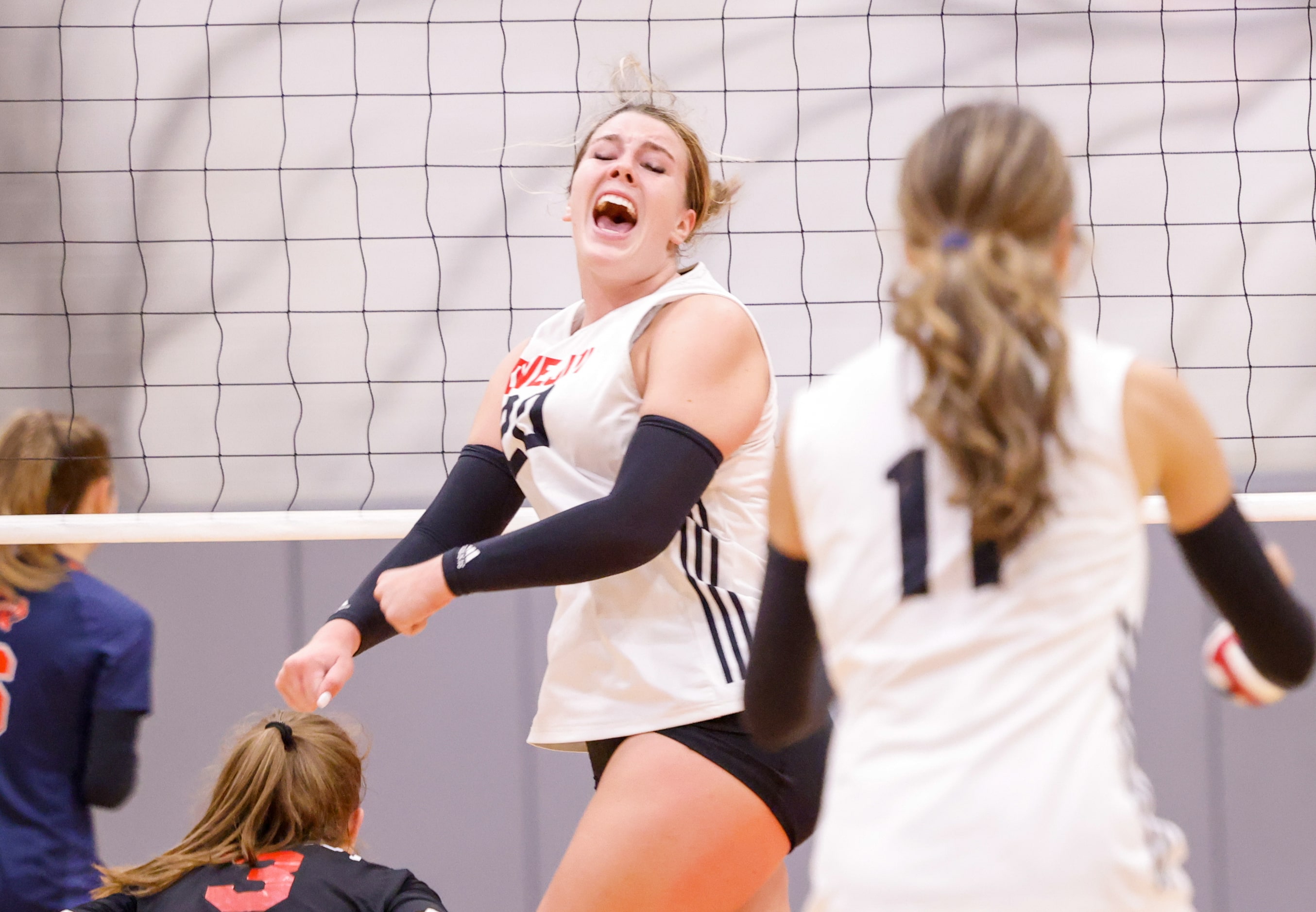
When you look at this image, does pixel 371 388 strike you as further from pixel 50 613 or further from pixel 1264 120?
pixel 1264 120

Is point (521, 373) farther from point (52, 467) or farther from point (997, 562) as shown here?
point (52, 467)

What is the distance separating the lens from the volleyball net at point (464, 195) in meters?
2.93

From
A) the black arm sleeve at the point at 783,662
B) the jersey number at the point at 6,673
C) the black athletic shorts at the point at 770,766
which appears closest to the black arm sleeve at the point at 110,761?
the jersey number at the point at 6,673

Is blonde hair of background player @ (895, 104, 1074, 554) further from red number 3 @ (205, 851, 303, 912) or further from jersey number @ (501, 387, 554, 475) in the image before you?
red number 3 @ (205, 851, 303, 912)

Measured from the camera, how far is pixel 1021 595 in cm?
93

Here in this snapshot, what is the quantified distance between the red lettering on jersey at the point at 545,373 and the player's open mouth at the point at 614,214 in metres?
0.20

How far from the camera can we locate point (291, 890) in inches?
66.7

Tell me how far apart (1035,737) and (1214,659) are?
29 cm

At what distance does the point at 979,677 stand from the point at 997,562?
86 millimetres

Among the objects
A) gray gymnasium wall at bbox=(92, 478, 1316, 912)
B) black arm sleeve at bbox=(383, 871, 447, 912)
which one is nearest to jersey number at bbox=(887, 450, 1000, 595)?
black arm sleeve at bbox=(383, 871, 447, 912)

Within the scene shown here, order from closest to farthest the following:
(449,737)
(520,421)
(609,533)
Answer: (609,533)
(520,421)
(449,737)

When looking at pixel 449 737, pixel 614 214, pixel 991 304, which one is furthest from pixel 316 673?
pixel 449 737

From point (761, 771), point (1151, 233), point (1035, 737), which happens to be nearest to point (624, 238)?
point (761, 771)

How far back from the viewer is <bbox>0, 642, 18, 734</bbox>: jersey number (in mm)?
2137
